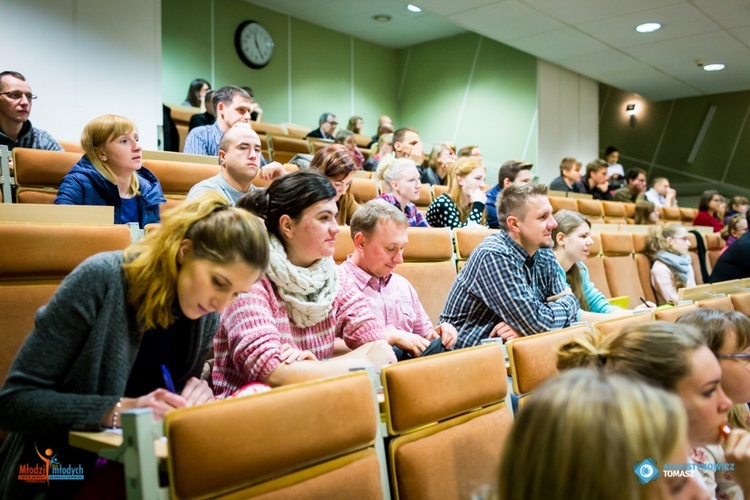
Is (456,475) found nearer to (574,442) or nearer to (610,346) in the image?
(610,346)

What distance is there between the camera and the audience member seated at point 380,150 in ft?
16.2

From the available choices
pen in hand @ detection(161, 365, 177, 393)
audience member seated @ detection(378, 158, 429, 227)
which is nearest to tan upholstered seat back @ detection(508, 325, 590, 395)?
pen in hand @ detection(161, 365, 177, 393)

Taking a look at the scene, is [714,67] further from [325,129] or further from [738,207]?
[325,129]

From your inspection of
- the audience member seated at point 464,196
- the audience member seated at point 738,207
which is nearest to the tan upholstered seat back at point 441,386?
the audience member seated at point 464,196

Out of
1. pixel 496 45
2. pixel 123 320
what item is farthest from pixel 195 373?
pixel 496 45

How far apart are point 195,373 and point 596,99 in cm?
837

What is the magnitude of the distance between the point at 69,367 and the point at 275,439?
16.5 inches

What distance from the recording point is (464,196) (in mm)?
3533

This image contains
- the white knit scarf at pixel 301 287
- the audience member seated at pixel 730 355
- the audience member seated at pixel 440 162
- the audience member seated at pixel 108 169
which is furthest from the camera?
the audience member seated at pixel 440 162

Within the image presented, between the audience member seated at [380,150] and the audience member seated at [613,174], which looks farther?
the audience member seated at [613,174]

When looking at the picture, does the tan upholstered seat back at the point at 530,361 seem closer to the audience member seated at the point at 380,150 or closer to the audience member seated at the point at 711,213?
the audience member seated at the point at 380,150

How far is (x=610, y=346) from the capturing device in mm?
1081

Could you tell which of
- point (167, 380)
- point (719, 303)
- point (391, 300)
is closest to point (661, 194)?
point (719, 303)

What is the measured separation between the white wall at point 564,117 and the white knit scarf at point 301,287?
6444 millimetres
